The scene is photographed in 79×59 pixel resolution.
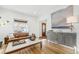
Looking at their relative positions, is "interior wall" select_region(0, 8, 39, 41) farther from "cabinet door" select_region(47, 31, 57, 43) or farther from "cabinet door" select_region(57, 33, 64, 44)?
"cabinet door" select_region(57, 33, 64, 44)

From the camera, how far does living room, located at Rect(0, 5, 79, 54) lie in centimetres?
198

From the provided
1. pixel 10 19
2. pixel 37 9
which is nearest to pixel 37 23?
pixel 37 9

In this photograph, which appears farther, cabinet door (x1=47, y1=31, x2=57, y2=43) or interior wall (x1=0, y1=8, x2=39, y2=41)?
cabinet door (x1=47, y1=31, x2=57, y2=43)

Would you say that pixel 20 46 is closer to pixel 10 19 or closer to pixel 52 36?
pixel 10 19

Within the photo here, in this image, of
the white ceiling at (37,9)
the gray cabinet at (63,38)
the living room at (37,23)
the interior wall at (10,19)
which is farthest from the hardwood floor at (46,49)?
the white ceiling at (37,9)

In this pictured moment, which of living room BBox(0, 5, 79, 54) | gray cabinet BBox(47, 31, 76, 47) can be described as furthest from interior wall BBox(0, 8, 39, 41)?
gray cabinet BBox(47, 31, 76, 47)

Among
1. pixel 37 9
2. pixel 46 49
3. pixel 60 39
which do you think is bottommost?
pixel 46 49

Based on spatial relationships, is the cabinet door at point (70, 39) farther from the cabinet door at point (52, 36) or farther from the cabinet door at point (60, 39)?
the cabinet door at point (52, 36)

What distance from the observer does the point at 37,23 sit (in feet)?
6.83
